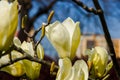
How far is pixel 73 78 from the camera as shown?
0.51 metres

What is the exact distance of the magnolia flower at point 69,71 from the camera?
510 millimetres

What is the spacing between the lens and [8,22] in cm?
48

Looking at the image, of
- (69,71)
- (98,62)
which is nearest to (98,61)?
(98,62)

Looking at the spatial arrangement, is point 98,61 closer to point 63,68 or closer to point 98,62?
point 98,62

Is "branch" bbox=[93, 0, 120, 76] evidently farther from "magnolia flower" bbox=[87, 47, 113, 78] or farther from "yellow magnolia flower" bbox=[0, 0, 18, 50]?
"yellow magnolia flower" bbox=[0, 0, 18, 50]

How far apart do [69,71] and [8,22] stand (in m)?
0.10

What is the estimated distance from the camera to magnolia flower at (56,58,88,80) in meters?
0.51

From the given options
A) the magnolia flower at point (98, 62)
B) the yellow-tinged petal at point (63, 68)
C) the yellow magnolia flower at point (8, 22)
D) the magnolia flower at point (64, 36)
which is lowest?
the magnolia flower at point (98, 62)

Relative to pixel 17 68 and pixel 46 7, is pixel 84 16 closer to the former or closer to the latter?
pixel 46 7

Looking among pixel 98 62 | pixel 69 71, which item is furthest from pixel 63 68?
pixel 98 62

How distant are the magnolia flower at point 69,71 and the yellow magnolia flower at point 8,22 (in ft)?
0.24

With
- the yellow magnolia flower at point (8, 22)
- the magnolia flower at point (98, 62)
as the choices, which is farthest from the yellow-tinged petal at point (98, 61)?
the yellow magnolia flower at point (8, 22)

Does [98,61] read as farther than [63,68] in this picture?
Yes

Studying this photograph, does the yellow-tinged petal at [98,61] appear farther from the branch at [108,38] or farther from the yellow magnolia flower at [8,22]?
the yellow magnolia flower at [8,22]
